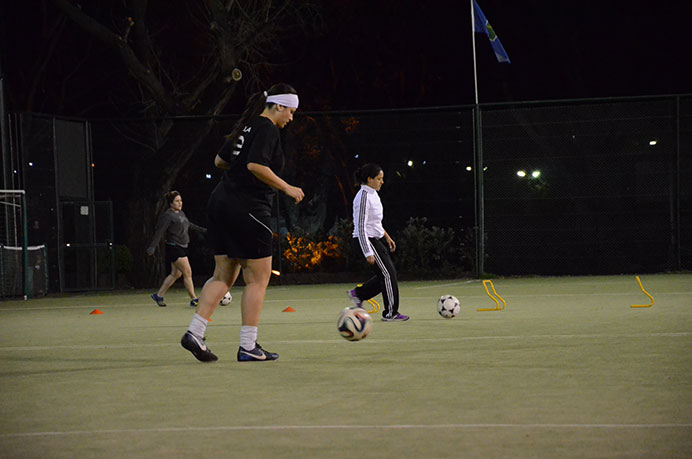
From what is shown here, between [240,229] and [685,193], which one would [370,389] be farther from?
[685,193]

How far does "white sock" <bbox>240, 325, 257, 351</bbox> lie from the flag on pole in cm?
1326

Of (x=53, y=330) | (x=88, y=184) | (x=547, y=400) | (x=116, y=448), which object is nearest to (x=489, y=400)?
(x=547, y=400)

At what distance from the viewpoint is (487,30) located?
1992 cm

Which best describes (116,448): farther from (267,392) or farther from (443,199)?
(443,199)

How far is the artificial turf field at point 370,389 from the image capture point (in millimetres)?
4695

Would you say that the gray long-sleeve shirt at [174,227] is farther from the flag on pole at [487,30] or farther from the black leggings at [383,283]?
the flag on pole at [487,30]

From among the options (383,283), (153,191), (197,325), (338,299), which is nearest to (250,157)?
(197,325)

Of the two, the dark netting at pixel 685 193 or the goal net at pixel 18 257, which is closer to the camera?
the goal net at pixel 18 257

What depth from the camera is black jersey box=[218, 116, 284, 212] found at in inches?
301

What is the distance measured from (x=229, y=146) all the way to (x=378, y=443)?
3746 millimetres

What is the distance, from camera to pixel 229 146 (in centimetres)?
785

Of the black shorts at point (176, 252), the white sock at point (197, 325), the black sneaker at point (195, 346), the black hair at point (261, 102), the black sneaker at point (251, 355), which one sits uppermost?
the black hair at point (261, 102)

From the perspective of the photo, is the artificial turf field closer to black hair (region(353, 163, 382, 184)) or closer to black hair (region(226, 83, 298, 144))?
black hair (region(353, 163, 382, 184))

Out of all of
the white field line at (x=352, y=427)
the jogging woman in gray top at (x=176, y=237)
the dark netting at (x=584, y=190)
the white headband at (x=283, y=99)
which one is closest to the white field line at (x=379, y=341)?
the white headband at (x=283, y=99)
